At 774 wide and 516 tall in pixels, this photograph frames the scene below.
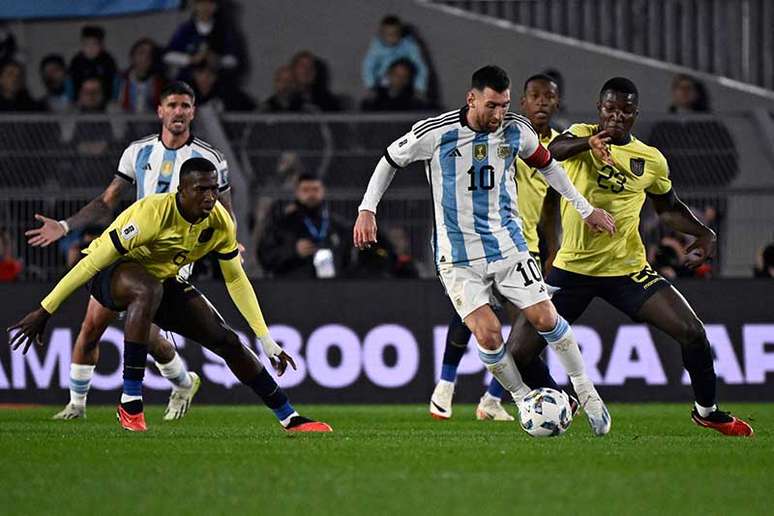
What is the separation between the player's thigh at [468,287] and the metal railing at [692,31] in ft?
36.3

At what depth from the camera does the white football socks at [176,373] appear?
11914 millimetres

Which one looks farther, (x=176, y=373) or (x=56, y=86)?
(x=56, y=86)

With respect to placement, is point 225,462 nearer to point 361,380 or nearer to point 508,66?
point 361,380

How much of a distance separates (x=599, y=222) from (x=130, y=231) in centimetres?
292

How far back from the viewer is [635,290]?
10289mm

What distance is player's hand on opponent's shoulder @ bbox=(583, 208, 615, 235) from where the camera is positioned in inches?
378

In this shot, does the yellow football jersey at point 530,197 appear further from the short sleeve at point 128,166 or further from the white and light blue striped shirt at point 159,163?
the short sleeve at point 128,166

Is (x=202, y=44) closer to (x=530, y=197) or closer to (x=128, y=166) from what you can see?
(x=128, y=166)

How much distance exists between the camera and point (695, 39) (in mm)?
19938

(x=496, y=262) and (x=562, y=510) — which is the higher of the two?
(x=496, y=262)

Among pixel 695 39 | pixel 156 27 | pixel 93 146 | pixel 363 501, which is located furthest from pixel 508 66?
pixel 363 501

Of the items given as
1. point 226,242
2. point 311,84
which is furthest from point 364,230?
point 311,84

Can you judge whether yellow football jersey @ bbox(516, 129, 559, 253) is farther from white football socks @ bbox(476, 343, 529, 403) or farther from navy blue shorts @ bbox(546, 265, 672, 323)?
white football socks @ bbox(476, 343, 529, 403)

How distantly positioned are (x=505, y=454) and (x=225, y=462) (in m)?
1.53
